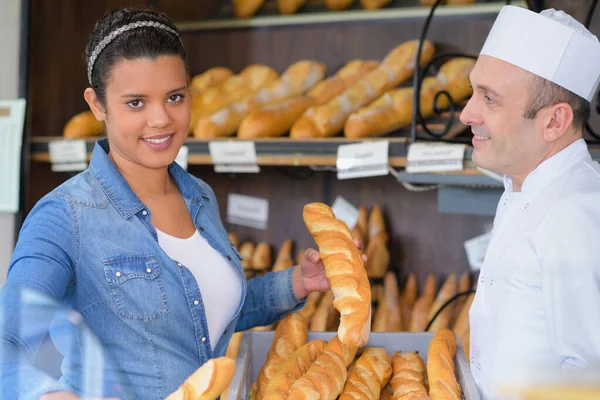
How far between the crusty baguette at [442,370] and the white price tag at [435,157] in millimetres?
625

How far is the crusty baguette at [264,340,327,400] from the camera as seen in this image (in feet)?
4.22

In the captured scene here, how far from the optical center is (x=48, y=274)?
1.18m

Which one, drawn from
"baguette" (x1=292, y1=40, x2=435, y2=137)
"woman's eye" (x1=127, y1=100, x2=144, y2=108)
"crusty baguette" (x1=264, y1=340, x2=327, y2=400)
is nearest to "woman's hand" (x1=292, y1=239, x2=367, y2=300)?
"crusty baguette" (x1=264, y1=340, x2=327, y2=400)

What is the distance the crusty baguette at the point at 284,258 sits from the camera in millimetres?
2828

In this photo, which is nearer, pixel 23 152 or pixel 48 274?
pixel 48 274

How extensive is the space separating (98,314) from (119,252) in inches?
4.9

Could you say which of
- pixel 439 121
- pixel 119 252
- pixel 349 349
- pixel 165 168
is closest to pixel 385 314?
pixel 439 121

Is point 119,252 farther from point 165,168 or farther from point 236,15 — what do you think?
point 236,15

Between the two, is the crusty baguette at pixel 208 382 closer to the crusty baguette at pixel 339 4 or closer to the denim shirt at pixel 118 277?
the denim shirt at pixel 118 277

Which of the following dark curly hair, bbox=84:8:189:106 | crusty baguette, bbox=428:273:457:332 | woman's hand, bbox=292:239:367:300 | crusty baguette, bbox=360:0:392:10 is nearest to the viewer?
dark curly hair, bbox=84:8:189:106

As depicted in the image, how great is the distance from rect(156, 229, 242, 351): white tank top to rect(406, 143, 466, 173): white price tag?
768 mm

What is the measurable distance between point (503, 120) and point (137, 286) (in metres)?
0.82

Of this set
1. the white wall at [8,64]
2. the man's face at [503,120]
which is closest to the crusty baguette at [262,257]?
the white wall at [8,64]

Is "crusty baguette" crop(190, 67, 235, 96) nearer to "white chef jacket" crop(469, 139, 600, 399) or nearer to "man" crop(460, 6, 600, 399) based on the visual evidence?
"man" crop(460, 6, 600, 399)
